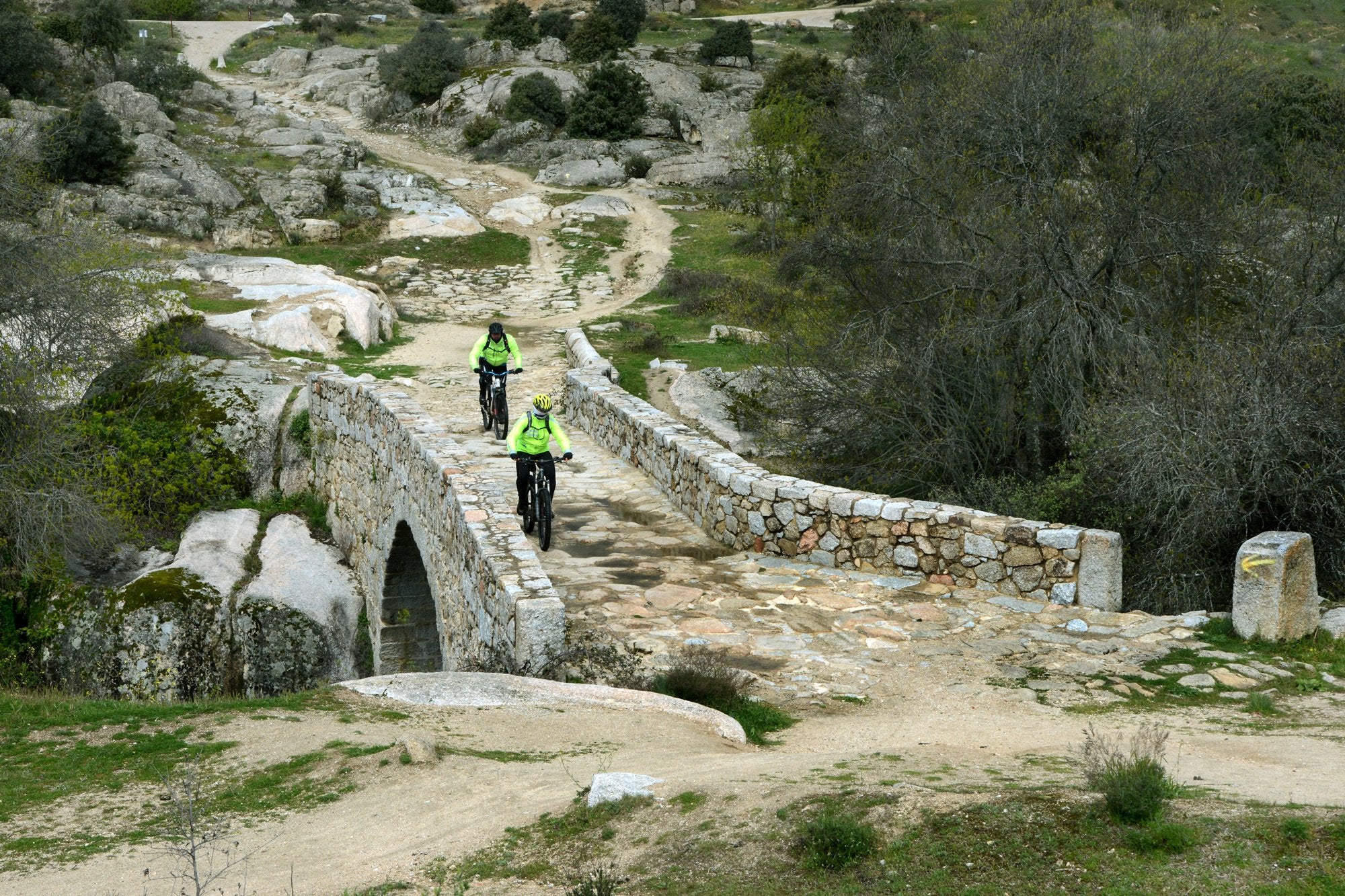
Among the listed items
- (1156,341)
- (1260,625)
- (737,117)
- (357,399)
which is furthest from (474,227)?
(1260,625)

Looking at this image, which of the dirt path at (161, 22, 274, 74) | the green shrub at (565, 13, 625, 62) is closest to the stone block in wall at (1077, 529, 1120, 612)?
the green shrub at (565, 13, 625, 62)

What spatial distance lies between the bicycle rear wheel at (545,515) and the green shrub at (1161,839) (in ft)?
22.7

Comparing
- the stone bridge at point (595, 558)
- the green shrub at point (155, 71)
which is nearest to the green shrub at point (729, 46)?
the green shrub at point (155, 71)

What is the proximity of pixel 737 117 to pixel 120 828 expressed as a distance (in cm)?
3879

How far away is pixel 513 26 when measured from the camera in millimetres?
49094

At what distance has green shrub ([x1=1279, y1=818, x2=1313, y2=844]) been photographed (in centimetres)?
430

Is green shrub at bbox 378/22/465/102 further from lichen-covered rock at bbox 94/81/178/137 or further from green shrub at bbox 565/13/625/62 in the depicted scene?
lichen-covered rock at bbox 94/81/178/137

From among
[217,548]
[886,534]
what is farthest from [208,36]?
[886,534]

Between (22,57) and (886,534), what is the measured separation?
115ft

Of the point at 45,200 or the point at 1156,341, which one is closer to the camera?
the point at 1156,341

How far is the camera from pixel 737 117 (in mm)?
41469

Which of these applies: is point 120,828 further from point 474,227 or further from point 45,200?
point 474,227

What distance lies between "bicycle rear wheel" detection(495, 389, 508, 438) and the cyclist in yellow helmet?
3.96 meters

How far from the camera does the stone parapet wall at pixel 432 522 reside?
845 centimetres
